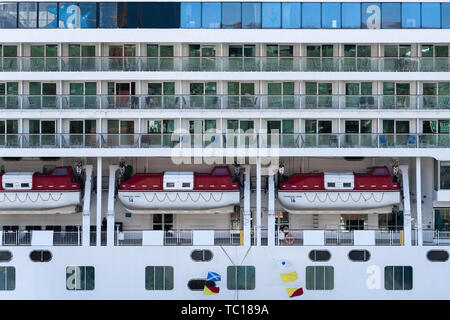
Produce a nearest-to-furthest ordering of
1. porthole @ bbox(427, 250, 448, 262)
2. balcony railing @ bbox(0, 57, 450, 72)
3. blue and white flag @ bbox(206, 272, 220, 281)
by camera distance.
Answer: blue and white flag @ bbox(206, 272, 220, 281)
porthole @ bbox(427, 250, 448, 262)
balcony railing @ bbox(0, 57, 450, 72)

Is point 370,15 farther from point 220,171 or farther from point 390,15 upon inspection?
point 220,171

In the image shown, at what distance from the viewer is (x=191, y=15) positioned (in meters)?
26.6

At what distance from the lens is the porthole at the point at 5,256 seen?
25.9 meters

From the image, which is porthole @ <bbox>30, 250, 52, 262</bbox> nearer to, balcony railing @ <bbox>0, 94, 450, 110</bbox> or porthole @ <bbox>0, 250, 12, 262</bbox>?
porthole @ <bbox>0, 250, 12, 262</bbox>

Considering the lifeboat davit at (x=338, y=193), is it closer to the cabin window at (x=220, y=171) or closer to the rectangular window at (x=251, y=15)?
the cabin window at (x=220, y=171)

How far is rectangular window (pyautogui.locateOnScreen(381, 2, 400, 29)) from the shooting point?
26.7 m

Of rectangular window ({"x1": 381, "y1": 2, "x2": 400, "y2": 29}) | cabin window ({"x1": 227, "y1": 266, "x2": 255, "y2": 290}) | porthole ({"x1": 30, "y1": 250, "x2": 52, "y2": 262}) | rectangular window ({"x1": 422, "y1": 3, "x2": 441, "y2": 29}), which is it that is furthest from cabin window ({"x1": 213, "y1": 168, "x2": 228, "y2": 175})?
rectangular window ({"x1": 422, "y1": 3, "x2": 441, "y2": 29})

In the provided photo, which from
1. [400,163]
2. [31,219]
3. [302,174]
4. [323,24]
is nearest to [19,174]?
[31,219]

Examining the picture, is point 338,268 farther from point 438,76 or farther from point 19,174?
point 19,174

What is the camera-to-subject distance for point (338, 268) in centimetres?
2569

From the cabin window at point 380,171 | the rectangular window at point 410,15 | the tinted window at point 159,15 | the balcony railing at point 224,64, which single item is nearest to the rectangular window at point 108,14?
the tinted window at point 159,15

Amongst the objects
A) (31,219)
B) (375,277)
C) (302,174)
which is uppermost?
(302,174)

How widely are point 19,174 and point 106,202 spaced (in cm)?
341

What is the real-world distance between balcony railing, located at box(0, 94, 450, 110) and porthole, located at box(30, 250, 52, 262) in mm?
5129
